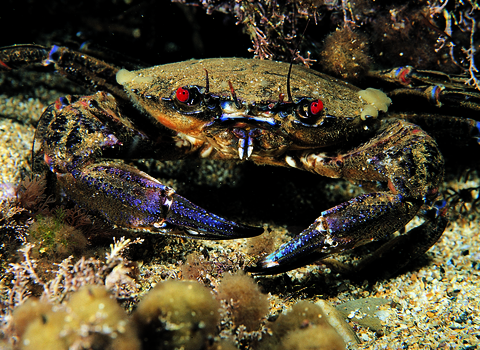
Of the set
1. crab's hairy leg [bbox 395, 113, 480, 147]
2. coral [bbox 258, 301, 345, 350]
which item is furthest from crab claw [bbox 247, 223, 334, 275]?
crab's hairy leg [bbox 395, 113, 480, 147]

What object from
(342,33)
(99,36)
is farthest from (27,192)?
(342,33)

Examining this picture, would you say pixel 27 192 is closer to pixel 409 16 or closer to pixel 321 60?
pixel 321 60

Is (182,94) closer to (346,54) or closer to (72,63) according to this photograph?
(72,63)

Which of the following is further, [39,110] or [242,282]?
[39,110]

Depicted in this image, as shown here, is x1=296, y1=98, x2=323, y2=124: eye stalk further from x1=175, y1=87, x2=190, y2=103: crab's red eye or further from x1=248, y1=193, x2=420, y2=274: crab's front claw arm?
x1=175, y1=87, x2=190, y2=103: crab's red eye

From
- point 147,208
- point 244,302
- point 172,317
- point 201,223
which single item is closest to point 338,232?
point 244,302

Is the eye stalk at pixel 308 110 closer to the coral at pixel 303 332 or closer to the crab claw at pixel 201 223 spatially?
the crab claw at pixel 201 223
